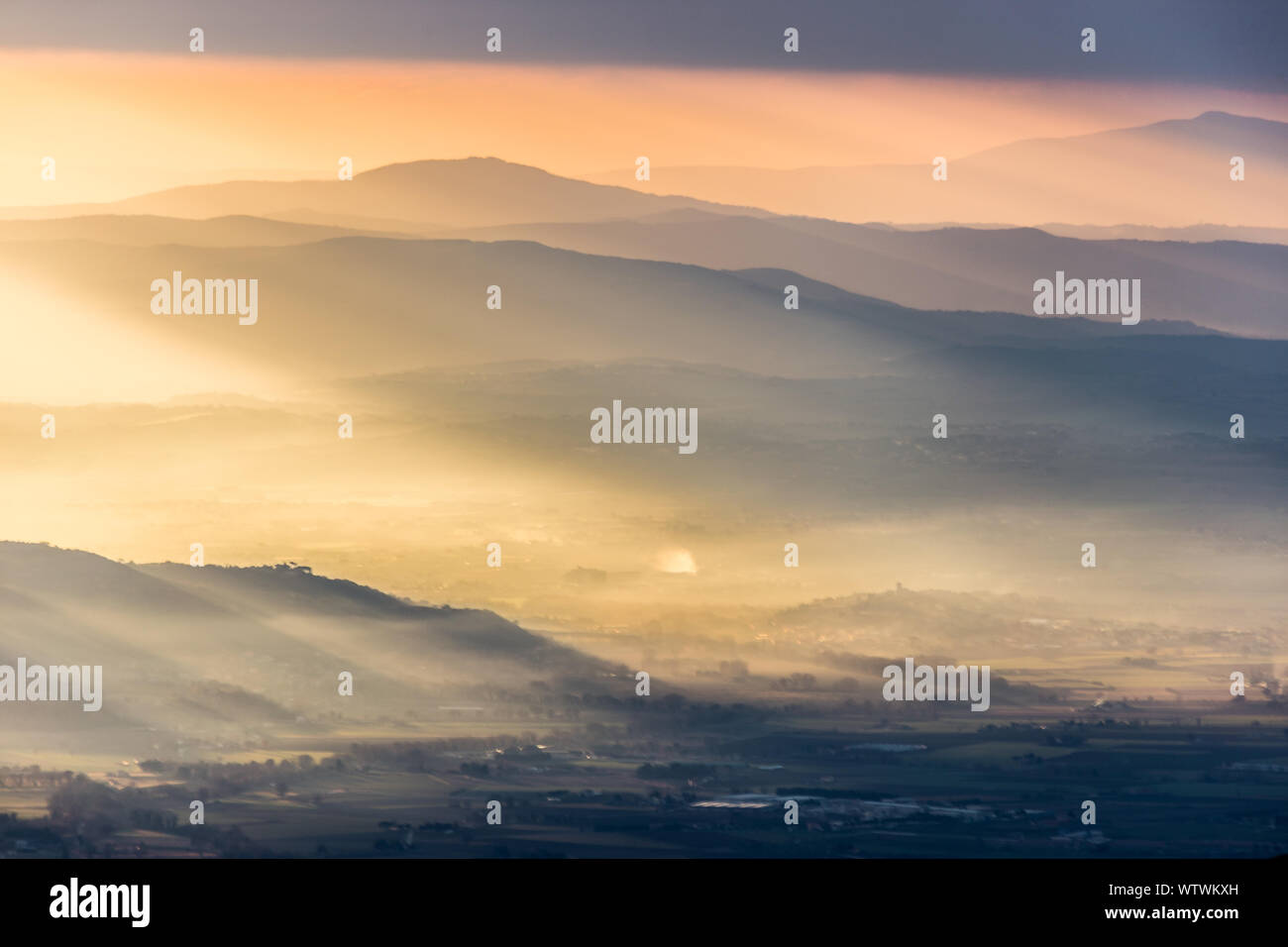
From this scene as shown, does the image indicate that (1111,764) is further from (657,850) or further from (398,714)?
(398,714)

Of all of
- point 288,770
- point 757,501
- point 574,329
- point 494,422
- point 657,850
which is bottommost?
point 657,850

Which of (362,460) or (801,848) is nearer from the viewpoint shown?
(801,848)

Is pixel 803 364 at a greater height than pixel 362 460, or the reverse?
pixel 803 364

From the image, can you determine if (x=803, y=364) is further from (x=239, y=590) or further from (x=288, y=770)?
(x=288, y=770)

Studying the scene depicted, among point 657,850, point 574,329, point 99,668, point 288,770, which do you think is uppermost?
point 574,329

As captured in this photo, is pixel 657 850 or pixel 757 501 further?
pixel 757 501

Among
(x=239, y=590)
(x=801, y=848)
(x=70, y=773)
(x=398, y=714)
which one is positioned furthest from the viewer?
(x=239, y=590)

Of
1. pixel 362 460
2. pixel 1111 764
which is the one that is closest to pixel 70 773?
pixel 362 460

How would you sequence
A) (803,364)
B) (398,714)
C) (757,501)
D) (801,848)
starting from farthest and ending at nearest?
1. (803,364)
2. (757,501)
3. (398,714)
4. (801,848)

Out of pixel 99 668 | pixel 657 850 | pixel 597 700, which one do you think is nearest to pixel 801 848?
pixel 657 850
